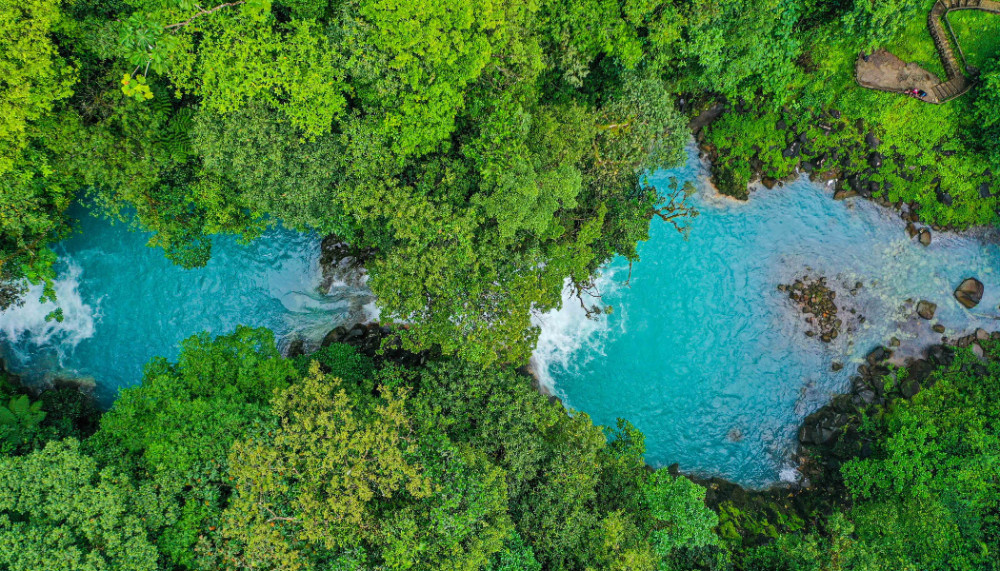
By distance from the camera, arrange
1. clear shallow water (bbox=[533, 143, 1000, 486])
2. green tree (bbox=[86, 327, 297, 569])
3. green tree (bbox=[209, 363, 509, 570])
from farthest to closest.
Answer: clear shallow water (bbox=[533, 143, 1000, 486])
green tree (bbox=[86, 327, 297, 569])
green tree (bbox=[209, 363, 509, 570])

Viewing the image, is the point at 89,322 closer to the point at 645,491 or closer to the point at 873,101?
the point at 645,491

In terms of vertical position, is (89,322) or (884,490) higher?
(89,322)

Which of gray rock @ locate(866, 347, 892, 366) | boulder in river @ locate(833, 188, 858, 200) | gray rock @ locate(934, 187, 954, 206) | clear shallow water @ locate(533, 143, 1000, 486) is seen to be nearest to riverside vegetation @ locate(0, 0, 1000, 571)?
gray rock @ locate(934, 187, 954, 206)

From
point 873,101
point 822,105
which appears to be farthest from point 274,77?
Result: point 873,101

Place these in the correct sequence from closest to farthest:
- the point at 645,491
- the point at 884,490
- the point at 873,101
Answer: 1. the point at 645,491
2. the point at 884,490
3. the point at 873,101

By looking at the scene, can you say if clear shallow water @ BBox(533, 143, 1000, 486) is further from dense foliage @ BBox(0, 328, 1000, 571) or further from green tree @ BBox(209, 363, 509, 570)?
green tree @ BBox(209, 363, 509, 570)

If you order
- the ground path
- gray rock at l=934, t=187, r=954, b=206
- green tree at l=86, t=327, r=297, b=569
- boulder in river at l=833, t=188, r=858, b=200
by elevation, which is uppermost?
the ground path

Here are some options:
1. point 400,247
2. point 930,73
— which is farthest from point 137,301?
point 930,73
